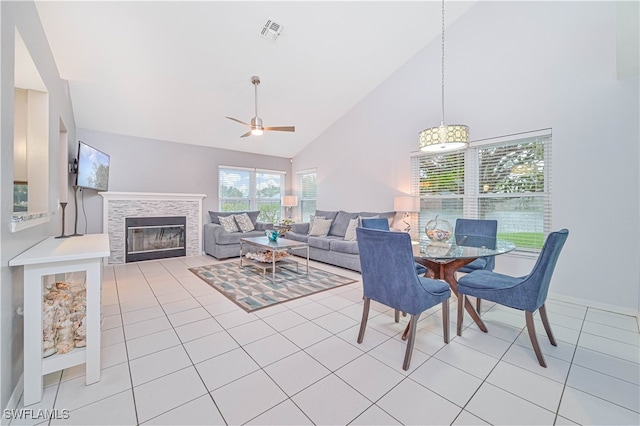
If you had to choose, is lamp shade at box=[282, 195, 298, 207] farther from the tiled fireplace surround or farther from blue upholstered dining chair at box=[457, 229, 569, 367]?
blue upholstered dining chair at box=[457, 229, 569, 367]

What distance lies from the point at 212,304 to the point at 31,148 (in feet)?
6.96

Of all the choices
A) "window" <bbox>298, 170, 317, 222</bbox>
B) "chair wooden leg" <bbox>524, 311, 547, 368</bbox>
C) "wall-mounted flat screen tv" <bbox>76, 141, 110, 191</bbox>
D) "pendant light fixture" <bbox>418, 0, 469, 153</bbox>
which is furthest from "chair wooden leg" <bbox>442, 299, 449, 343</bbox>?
"window" <bbox>298, 170, 317, 222</bbox>

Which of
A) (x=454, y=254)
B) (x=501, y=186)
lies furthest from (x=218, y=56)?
(x=501, y=186)

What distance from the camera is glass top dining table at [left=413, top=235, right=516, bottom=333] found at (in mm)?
2146

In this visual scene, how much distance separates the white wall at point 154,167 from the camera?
4652mm

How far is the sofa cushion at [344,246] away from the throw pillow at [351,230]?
0.81 ft

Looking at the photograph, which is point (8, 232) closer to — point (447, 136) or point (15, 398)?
point (15, 398)

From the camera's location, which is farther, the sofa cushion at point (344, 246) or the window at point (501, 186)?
the sofa cushion at point (344, 246)

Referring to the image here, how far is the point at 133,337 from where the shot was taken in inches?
87.7

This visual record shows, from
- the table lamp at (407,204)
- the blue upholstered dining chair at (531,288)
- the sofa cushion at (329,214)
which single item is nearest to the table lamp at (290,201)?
the sofa cushion at (329,214)

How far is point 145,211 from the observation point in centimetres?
504

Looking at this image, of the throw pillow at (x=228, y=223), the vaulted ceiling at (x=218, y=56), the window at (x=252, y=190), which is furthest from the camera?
the window at (x=252, y=190)

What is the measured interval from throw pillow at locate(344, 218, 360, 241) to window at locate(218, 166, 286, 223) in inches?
111

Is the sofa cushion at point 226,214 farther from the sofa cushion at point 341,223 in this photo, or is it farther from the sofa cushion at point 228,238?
the sofa cushion at point 341,223
